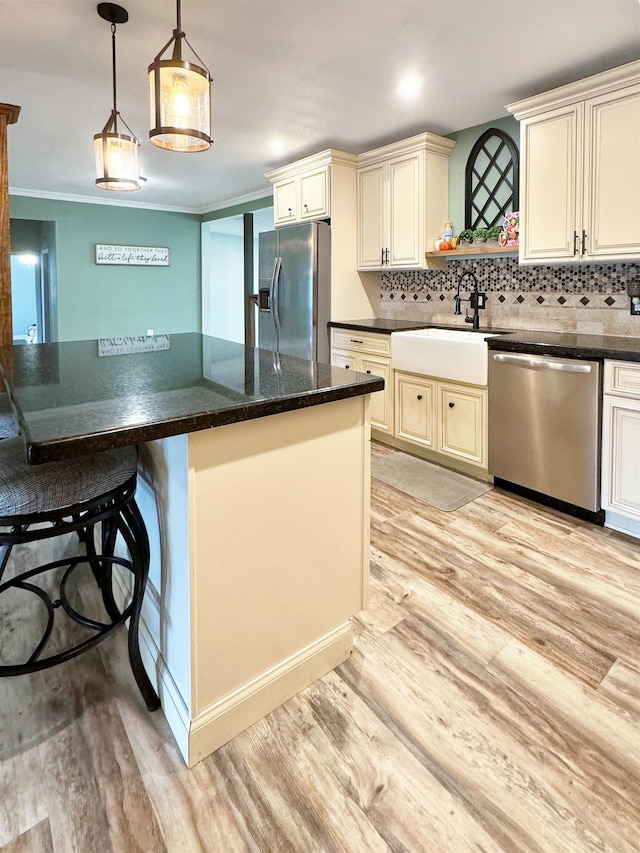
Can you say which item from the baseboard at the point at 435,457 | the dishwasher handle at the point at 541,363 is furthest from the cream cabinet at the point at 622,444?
the baseboard at the point at 435,457

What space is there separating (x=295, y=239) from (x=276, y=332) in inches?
33.0

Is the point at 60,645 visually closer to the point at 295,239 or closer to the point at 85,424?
the point at 85,424

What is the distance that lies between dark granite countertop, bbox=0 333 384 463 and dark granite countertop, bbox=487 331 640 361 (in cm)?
153

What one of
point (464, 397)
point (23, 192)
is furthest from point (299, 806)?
point (23, 192)

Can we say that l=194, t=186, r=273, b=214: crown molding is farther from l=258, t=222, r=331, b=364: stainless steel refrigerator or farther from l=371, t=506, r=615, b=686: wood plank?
l=371, t=506, r=615, b=686: wood plank

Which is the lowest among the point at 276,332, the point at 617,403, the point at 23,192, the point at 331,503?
the point at 331,503

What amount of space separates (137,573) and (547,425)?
2.28 m

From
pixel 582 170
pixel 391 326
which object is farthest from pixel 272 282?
pixel 582 170

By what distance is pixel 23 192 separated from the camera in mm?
6016

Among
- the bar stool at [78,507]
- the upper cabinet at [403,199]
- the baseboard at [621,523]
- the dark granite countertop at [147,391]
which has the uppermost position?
the upper cabinet at [403,199]

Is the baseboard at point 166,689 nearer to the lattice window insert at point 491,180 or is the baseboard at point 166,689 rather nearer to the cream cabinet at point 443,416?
the cream cabinet at point 443,416

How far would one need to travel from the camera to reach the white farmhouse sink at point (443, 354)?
10.4 feet

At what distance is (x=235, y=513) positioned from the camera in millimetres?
1279

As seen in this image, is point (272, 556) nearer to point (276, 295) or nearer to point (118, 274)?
point (276, 295)
